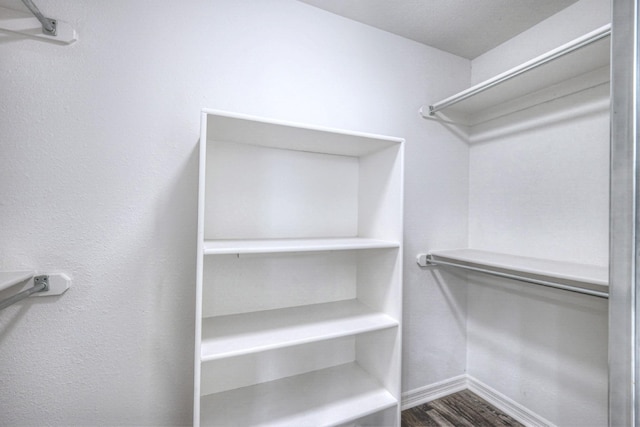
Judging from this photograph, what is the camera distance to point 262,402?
1.18 metres

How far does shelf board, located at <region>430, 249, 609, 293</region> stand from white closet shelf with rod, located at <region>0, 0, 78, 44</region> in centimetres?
187

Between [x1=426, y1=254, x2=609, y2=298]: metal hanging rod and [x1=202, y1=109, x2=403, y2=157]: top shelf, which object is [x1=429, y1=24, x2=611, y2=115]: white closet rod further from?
[x1=426, y1=254, x2=609, y2=298]: metal hanging rod

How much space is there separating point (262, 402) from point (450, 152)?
1.66m

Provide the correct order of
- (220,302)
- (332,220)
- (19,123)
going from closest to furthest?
(19,123) → (220,302) → (332,220)

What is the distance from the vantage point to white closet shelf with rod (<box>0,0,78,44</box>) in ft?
3.06

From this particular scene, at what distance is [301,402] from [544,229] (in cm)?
142

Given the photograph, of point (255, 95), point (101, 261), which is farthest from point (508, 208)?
point (101, 261)

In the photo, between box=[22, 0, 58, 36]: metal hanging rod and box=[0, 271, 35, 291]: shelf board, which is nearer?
box=[0, 271, 35, 291]: shelf board

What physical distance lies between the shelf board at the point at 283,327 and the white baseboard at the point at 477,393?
711mm

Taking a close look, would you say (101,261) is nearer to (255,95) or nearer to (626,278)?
(255,95)

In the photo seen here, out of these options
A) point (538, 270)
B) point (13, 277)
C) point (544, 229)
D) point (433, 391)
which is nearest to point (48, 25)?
point (13, 277)

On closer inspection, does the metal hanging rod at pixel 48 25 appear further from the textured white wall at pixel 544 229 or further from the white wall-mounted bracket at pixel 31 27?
the textured white wall at pixel 544 229

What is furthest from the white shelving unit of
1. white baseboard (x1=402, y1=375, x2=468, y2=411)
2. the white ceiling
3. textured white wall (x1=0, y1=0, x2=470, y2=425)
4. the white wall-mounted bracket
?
the white ceiling

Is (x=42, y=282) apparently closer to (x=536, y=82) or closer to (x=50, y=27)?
(x=50, y=27)
